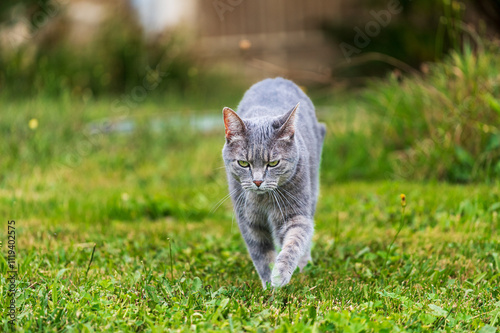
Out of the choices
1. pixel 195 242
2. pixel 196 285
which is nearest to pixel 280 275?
pixel 196 285

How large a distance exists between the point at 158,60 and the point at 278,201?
22.2 ft

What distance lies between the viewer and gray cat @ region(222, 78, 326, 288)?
9.32 feet

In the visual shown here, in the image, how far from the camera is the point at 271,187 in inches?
112

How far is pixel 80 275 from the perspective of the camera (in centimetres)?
293

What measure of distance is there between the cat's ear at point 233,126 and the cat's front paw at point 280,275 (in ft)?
2.34

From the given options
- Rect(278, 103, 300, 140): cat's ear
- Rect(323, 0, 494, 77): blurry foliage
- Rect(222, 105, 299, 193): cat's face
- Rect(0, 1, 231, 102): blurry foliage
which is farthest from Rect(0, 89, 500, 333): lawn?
Rect(323, 0, 494, 77): blurry foliage

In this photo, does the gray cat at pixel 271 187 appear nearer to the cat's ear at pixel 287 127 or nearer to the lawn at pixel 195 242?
the cat's ear at pixel 287 127

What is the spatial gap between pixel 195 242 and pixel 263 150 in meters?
1.23

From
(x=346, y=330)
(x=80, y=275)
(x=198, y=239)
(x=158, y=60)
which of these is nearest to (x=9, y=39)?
(x=158, y=60)

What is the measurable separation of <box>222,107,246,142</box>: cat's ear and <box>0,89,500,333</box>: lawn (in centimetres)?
76

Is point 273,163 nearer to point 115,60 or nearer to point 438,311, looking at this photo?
point 438,311

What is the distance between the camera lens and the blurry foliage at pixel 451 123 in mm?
4816

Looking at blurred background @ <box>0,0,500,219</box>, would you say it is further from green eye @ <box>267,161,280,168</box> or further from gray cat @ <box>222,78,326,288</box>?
green eye @ <box>267,161,280,168</box>

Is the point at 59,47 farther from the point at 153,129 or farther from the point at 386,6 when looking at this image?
the point at 386,6
